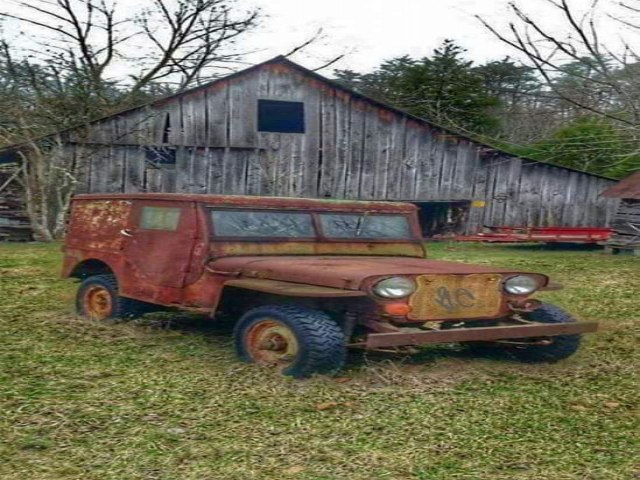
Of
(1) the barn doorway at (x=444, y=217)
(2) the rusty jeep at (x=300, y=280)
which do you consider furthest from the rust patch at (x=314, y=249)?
(1) the barn doorway at (x=444, y=217)

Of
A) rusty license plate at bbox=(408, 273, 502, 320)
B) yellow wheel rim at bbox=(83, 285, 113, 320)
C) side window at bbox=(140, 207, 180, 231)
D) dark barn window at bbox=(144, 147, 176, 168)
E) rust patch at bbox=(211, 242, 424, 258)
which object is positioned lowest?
yellow wheel rim at bbox=(83, 285, 113, 320)

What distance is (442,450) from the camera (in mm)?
4465

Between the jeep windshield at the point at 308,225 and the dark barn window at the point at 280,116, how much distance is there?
1331 centimetres

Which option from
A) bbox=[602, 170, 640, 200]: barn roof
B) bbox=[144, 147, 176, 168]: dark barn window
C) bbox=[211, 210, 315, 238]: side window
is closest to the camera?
bbox=[211, 210, 315, 238]: side window

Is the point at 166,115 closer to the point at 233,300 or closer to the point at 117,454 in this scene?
the point at 233,300

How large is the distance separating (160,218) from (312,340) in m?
2.28

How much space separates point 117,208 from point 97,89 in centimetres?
1563

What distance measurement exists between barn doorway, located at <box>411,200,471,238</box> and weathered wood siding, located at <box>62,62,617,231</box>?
27 cm

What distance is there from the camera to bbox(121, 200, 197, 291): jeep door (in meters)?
6.97

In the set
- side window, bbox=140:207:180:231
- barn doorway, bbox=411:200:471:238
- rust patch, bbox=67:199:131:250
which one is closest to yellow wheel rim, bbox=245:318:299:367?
side window, bbox=140:207:180:231

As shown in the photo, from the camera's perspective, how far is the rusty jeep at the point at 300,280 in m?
5.82

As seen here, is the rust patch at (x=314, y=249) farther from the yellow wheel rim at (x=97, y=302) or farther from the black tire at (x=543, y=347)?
the yellow wheel rim at (x=97, y=302)

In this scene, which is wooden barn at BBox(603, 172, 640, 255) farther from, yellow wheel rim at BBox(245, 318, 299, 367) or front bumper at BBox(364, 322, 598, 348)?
yellow wheel rim at BBox(245, 318, 299, 367)

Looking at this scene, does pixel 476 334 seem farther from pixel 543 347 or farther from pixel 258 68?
pixel 258 68
